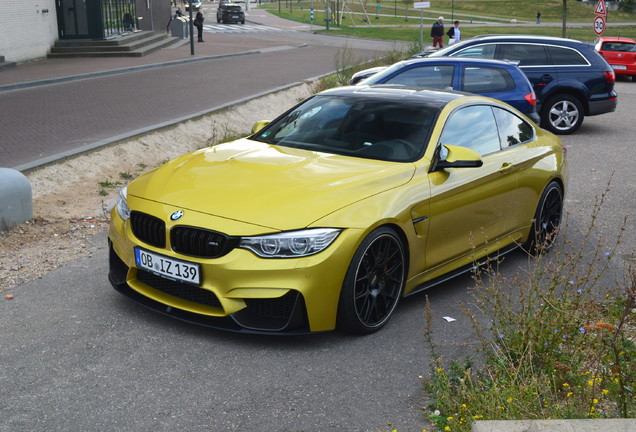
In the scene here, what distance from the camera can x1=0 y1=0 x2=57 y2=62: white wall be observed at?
25.3 m

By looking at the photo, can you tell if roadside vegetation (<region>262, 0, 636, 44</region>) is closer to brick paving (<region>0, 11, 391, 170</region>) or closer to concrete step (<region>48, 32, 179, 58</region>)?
concrete step (<region>48, 32, 179, 58</region>)

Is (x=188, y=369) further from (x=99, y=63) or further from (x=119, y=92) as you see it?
(x=99, y=63)

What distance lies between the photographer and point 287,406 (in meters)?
4.39

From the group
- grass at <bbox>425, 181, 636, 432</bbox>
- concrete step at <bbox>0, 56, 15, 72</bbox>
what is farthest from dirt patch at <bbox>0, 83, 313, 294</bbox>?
concrete step at <bbox>0, 56, 15, 72</bbox>

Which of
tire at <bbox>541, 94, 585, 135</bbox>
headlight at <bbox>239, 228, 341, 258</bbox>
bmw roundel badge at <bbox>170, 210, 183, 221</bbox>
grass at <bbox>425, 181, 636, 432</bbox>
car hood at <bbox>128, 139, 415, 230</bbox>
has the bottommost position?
tire at <bbox>541, 94, 585, 135</bbox>

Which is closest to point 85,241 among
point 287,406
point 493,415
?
point 287,406

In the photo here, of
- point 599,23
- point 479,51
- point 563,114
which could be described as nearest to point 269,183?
point 563,114

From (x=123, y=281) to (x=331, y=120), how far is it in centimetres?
211

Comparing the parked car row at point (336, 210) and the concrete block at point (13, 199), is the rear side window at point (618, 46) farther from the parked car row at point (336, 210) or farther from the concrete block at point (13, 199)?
the concrete block at point (13, 199)

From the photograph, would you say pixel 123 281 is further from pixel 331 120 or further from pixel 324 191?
pixel 331 120

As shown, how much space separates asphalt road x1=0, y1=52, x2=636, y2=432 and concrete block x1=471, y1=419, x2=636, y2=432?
2.46ft

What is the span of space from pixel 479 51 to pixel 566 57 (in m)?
1.72

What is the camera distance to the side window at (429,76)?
13.4 meters

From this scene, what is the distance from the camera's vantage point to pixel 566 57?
16.5 m
